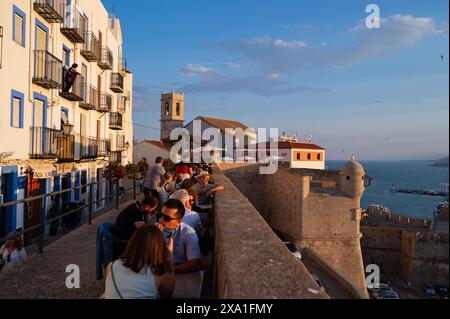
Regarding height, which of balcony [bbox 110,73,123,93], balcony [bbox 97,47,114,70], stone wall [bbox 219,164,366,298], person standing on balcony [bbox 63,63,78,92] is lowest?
stone wall [bbox 219,164,366,298]

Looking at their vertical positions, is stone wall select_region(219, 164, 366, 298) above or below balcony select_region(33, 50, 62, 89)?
below

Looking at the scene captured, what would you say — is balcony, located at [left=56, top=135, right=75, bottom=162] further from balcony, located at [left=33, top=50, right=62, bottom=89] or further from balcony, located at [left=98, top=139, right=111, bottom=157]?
balcony, located at [left=98, top=139, right=111, bottom=157]

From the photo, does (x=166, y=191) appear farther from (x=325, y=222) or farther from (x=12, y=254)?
(x=325, y=222)

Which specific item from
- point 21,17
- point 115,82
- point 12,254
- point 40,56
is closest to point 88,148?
point 40,56

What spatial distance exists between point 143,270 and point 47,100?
13568 mm

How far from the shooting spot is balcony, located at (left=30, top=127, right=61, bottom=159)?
513 inches

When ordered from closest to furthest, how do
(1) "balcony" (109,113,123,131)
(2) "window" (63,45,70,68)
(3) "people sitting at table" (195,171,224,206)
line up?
(3) "people sitting at table" (195,171,224,206) → (2) "window" (63,45,70,68) → (1) "balcony" (109,113,123,131)

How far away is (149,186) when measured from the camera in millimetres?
8664

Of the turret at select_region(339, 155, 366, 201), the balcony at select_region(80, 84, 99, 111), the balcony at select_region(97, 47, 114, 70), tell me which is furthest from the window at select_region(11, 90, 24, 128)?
the turret at select_region(339, 155, 366, 201)

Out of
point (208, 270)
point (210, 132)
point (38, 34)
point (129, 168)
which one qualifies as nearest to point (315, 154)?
point (210, 132)

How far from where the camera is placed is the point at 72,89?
16.5 metres

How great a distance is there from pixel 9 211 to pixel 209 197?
731 centimetres

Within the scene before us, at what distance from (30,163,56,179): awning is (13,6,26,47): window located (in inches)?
165
